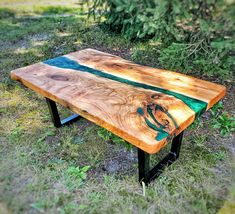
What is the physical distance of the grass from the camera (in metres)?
1.42

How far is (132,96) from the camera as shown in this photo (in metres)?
1.42

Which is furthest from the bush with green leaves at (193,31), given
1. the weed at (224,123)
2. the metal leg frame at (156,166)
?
the metal leg frame at (156,166)

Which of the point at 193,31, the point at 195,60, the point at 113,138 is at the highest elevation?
the point at 193,31

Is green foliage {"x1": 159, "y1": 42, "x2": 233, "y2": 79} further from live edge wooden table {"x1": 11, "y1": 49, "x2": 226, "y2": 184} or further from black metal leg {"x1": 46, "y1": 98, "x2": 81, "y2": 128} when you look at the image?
black metal leg {"x1": 46, "y1": 98, "x2": 81, "y2": 128}

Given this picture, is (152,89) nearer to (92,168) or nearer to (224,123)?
(92,168)

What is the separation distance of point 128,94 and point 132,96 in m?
0.03

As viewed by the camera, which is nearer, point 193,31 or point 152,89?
point 152,89

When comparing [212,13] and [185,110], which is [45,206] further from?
[212,13]

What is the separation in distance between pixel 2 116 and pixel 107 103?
4.26 ft

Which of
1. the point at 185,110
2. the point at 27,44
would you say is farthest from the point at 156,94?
the point at 27,44

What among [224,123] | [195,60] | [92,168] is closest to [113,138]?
[92,168]

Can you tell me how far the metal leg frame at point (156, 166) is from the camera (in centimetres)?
143

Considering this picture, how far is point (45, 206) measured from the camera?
140 centimetres

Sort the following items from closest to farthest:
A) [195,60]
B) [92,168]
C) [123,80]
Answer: [123,80]
[92,168]
[195,60]
